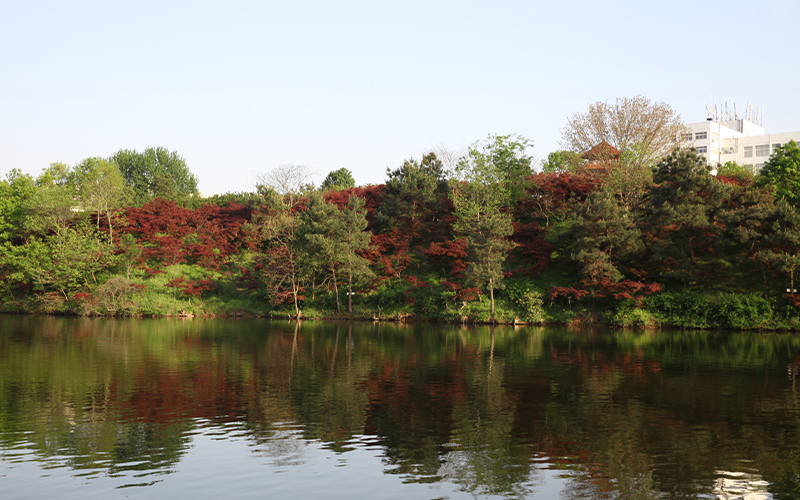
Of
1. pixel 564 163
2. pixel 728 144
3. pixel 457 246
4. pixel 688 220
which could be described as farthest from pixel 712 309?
pixel 728 144

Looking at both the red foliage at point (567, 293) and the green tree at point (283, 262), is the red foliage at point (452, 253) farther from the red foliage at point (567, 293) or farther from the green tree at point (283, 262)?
the green tree at point (283, 262)

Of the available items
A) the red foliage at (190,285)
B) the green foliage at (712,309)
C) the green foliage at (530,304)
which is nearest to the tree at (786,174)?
the green foliage at (712,309)

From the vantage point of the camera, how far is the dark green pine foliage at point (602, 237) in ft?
142

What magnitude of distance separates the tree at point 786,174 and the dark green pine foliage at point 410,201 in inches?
1045

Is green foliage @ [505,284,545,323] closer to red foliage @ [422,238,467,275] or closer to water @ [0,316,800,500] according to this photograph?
red foliage @ [422,238,467,275]

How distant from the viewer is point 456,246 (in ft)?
162

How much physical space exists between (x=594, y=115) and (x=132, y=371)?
46.1 meters

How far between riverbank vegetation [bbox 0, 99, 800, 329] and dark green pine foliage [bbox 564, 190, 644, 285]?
0.48 feet

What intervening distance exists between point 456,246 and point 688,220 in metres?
16.3

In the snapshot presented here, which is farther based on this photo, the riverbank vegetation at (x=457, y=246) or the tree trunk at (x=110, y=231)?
the tree trunk at (x=110, y=231)

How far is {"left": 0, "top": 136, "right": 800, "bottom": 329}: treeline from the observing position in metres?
43.1

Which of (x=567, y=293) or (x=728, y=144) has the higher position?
(x=728, y=144)

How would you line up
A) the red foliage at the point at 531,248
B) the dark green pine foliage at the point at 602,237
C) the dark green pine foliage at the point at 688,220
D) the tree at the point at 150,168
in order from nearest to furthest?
the dark green pine foliage at the point at 688,220, the dark green pine foliage at the point at 602,237, the red foliage at the point at 531,248, the tree at the point at 150,168

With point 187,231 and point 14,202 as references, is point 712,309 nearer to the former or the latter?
point 187,231
